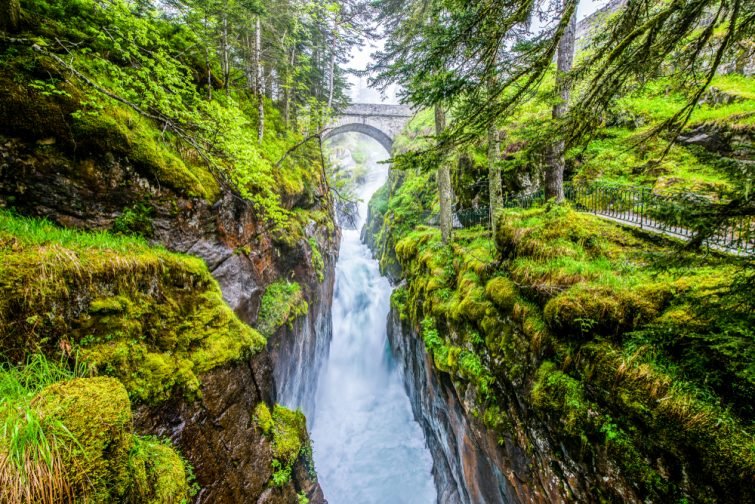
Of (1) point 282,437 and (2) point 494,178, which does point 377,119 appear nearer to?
(2) point 494,178

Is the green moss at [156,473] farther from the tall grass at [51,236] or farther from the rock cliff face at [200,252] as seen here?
the tall grass at [51,236]

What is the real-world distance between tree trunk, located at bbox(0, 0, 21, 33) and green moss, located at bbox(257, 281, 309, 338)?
20.8 feet

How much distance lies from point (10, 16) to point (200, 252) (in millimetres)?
4207

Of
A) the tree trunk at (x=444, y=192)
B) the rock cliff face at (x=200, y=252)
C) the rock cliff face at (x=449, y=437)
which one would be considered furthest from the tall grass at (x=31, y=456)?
the tree trunk at (x=444, y=192)

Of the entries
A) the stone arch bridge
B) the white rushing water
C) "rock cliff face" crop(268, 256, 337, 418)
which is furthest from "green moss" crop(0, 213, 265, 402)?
the stone arch bridge

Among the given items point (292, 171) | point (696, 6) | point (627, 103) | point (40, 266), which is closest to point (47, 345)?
point (40, 266)

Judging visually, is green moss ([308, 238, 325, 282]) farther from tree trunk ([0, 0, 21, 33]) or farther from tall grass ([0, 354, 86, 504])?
tall grass ([0, 354, 86, 504])

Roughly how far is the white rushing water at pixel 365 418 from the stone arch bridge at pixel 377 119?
14392mm

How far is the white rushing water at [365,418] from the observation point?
9.69 m

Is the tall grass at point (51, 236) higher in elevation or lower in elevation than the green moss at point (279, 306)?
higher

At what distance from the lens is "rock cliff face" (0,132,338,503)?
3848mm

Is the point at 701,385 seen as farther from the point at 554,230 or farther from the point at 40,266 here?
the point at 40,266

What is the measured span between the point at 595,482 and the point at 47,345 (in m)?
6.16

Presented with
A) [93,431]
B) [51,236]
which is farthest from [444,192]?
[93,431]
